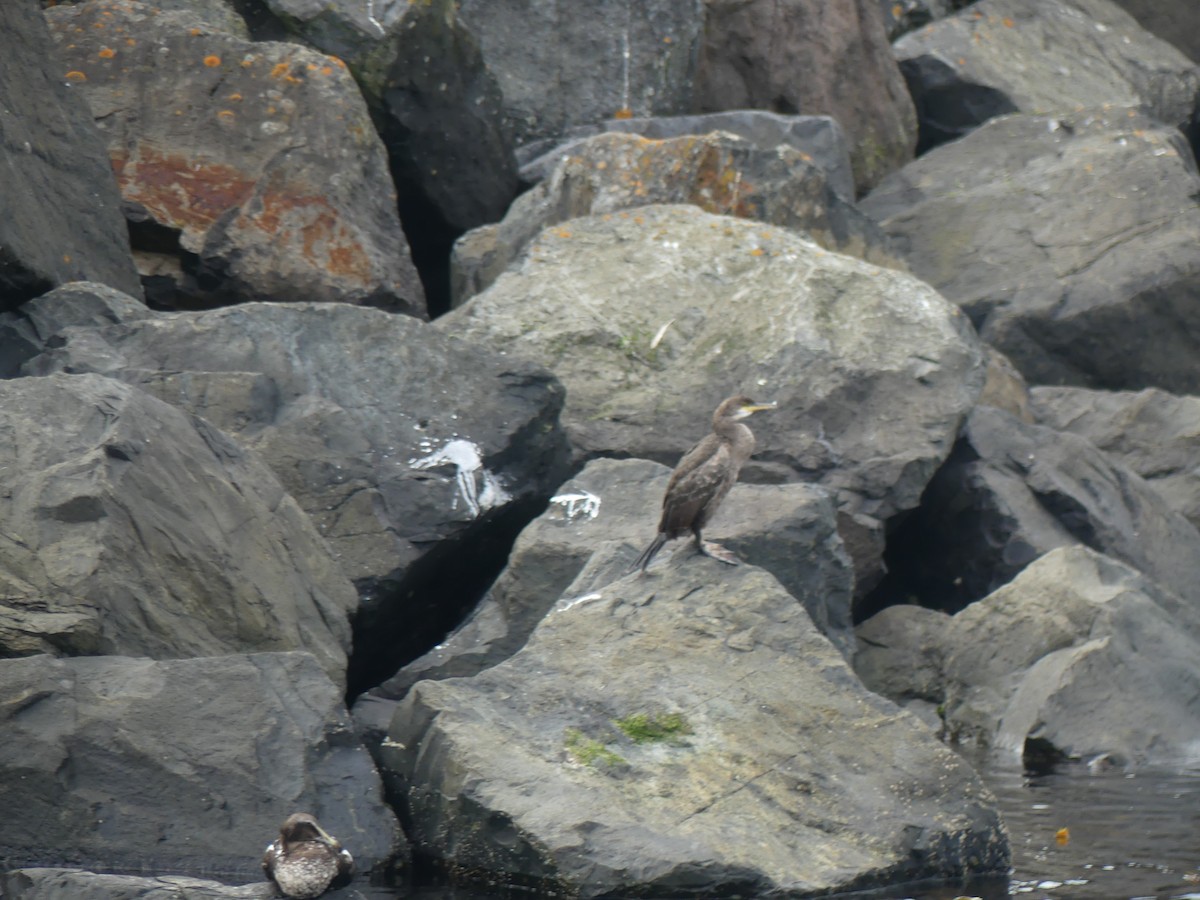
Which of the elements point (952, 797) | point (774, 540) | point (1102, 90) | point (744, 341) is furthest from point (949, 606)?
point (1102, 90)

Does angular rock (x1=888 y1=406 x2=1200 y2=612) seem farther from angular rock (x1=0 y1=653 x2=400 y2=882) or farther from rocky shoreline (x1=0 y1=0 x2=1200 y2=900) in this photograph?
angular rock (x1=0 y1=653 x2=400 y2=882)

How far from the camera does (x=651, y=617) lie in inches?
300

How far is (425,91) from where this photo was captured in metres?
13.3

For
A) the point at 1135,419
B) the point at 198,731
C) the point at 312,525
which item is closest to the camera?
the point at 198,731

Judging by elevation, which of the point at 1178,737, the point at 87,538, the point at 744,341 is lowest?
the point at 1178,737

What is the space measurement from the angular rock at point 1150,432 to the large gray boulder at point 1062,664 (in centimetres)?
256

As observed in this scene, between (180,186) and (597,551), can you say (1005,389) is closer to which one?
(597,551)

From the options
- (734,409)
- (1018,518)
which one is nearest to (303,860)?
(734,409)

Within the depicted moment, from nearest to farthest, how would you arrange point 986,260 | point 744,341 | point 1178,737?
1. point 1178,737
2. point 744,341
3. point 986,260

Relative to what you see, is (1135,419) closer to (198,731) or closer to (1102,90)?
(1102,90)

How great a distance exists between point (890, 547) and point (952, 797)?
5.14 m

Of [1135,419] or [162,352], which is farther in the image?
[1135,419]

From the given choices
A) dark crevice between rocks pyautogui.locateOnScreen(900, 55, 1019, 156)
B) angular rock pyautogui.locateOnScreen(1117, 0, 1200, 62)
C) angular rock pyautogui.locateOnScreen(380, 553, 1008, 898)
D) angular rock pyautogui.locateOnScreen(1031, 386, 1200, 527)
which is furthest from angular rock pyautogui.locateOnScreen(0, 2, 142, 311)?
angular rock pyautogui.locateOnScreen(1117, 0, 1200, 62)

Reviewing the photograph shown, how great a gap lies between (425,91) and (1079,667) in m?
6.74
